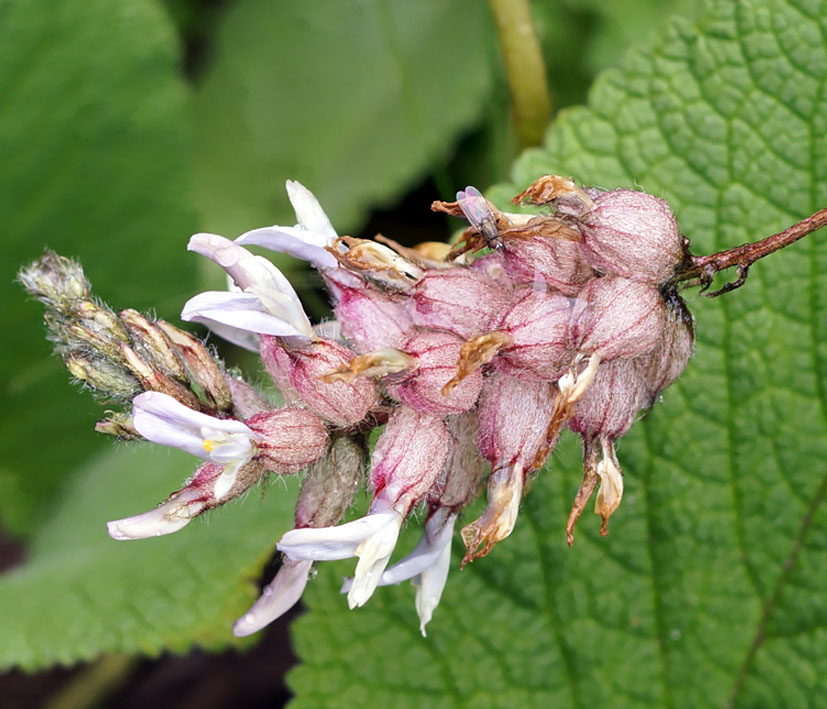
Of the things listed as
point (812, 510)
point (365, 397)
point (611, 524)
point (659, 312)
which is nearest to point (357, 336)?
point (365, 397)

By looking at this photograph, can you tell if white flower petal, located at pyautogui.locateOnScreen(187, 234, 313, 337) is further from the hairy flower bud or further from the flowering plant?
the hairy flower bud

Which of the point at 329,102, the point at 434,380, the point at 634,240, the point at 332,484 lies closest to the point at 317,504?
the point at 332,484

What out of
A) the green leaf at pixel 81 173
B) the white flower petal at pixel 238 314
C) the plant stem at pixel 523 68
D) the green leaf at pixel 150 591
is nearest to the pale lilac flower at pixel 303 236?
the white flower petal at pixel 238 314

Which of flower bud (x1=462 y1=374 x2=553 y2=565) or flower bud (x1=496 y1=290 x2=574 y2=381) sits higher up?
flower bud (x1=496 y1=290 x2=574 y2=381)

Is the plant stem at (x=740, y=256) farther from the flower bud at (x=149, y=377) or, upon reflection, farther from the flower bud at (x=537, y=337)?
→ the flower bud at (x=149, y=377)

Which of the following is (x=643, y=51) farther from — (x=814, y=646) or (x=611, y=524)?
(x=814, y=646)

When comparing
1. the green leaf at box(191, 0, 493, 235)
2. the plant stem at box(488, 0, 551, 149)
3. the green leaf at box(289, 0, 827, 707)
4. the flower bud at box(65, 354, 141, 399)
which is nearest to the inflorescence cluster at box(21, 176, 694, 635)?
the flower bud at box(65, 354, 141, 399)
